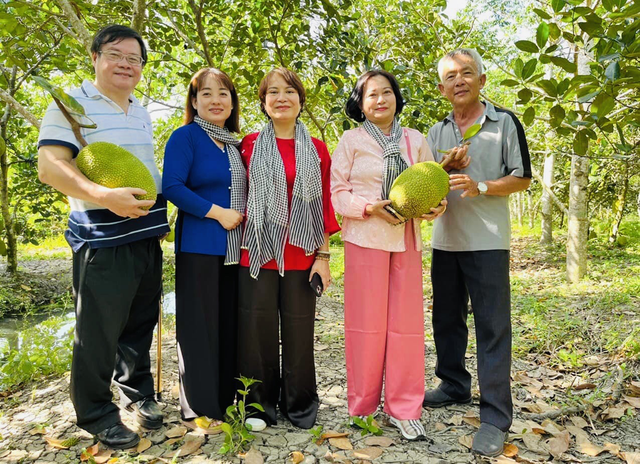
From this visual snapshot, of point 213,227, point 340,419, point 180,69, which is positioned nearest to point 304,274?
point 213,227

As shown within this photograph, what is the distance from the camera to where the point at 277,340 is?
7.65 ft

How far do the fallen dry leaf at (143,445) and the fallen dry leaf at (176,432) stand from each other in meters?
0.09

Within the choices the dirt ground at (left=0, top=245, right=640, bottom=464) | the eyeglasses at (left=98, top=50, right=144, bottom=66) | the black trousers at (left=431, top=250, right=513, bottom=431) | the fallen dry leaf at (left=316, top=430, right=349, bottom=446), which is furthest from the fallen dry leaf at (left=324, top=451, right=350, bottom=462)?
the eyeglasses at (left=98, top=50, right=144, bottom=66)

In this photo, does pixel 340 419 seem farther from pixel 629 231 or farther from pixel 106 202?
pixel 629 231

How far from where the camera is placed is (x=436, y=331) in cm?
258

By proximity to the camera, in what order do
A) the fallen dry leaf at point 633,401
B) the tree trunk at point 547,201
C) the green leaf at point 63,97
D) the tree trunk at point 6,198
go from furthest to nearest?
the tree trunk at point 547,201
the tree trunk at point 6,198
the fallen dry leaf at point 633,401
the green leaf at point 63,97

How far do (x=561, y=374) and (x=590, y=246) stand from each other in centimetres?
645

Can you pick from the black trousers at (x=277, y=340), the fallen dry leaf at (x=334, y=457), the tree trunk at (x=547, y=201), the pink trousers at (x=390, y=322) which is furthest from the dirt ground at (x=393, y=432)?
the tree trunk at (x=547, y=201)

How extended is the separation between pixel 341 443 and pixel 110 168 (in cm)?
160

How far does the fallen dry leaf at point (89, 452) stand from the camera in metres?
2.01

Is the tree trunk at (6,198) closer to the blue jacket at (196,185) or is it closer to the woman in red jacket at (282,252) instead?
the blue jacket at (196,185)

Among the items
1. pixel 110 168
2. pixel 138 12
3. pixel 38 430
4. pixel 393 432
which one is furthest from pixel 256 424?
pixel 138 12

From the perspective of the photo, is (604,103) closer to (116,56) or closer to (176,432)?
(116,56)

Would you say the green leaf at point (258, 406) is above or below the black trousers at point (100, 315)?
below
